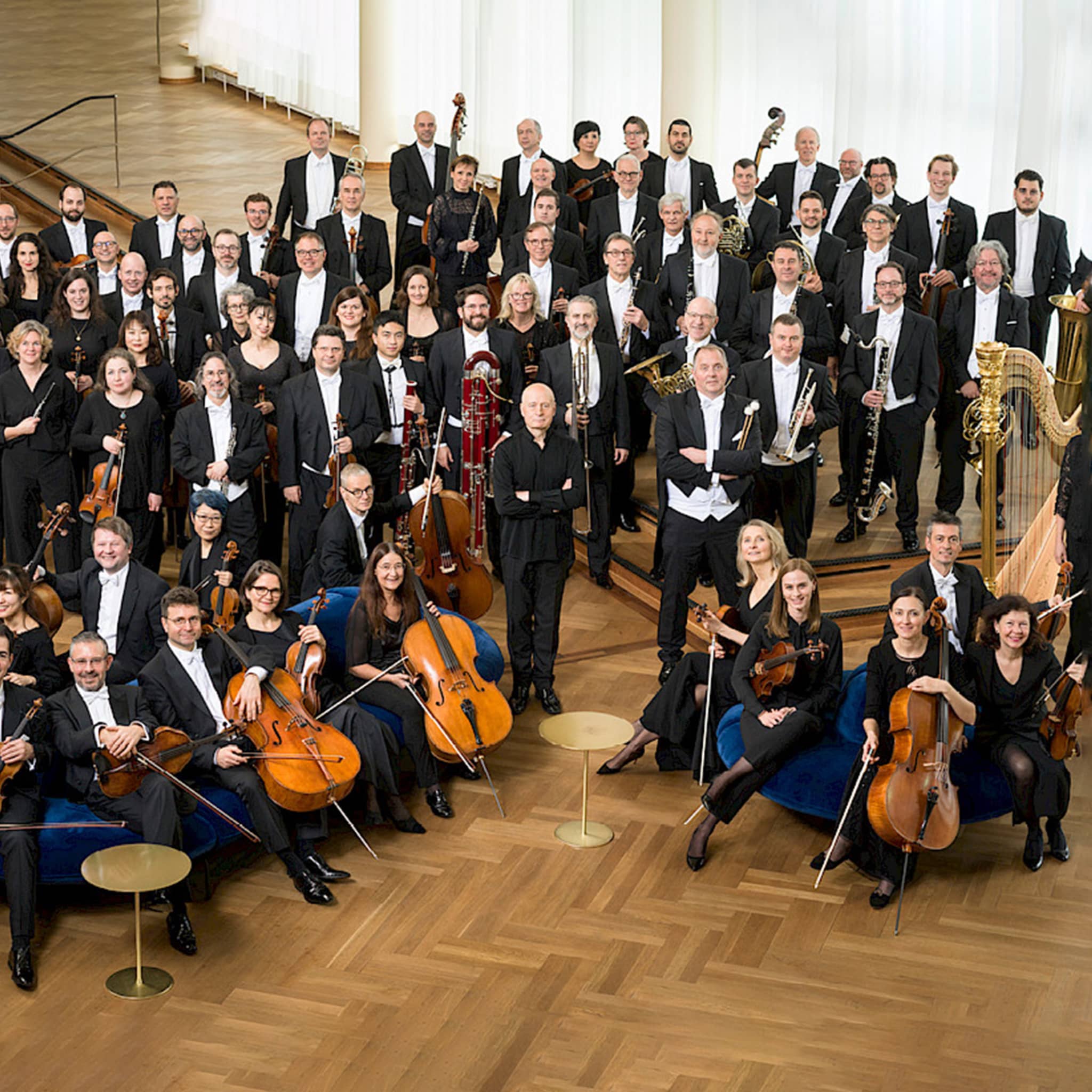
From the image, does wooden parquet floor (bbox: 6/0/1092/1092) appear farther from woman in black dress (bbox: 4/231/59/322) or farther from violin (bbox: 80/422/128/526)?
woman in black dress (bbox: 4/231/59/322)

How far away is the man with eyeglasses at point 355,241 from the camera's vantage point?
302 inches

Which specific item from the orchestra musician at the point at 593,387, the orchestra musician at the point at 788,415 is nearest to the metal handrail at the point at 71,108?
the orchestra musician at the point at 593,387

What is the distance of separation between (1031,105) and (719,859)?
16.2 feet

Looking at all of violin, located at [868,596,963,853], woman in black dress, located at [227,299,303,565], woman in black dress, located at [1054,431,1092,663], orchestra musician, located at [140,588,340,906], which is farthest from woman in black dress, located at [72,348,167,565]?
woman in black dress, located at [1054,431,1092,663]

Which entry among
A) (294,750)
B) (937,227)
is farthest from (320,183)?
(294,750)

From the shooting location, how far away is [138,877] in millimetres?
4230

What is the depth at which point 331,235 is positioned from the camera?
7770 millimetres

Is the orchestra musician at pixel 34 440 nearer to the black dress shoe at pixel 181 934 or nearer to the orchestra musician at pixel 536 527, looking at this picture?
the orchestra musician at pixel 536 527

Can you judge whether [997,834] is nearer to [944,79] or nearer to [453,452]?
[453,452]

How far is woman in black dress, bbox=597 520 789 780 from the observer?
5.39 metres

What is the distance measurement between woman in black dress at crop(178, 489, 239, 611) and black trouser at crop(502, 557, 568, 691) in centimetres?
98

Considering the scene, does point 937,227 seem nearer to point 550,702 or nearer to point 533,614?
point 533,614

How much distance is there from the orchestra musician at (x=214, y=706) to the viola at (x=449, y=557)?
90 centimetres

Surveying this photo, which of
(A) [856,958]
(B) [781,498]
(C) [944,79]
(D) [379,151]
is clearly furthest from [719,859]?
(D) [379,151]
